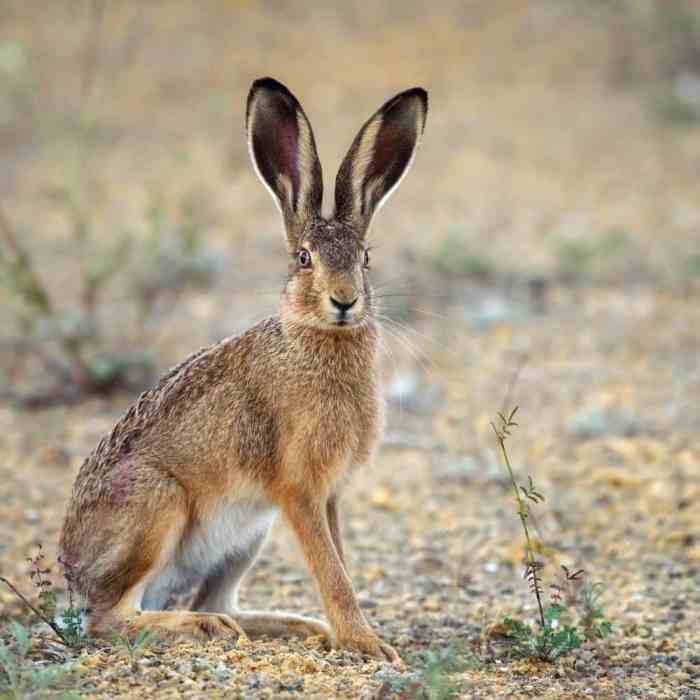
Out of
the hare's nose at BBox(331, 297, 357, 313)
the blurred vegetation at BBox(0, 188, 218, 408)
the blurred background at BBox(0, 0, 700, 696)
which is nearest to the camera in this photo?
the hare's nose at BBox(331, 297, 357, 313)

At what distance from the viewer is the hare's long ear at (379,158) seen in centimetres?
509

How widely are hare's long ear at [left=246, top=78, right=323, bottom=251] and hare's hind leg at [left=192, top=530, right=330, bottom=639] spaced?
53.0 inches

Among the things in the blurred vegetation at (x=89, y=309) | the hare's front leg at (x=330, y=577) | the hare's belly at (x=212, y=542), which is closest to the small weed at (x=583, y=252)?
the blurred vegetation at (x=89, y=309)

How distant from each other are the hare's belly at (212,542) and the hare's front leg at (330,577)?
20 cm

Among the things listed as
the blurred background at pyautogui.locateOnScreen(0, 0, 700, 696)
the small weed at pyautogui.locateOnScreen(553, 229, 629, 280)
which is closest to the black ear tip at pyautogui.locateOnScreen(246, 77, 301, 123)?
the blurred background at pyautogui.locateOnScreen(0, 0, 700, 696)

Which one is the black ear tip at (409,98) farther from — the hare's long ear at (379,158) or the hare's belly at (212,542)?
the hare's belly at (212,542)

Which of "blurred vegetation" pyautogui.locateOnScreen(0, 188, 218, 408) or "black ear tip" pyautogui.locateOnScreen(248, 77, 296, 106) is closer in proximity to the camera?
"black ear tip" pyautogui.locateOnScreen(248, 77, 296, 106)

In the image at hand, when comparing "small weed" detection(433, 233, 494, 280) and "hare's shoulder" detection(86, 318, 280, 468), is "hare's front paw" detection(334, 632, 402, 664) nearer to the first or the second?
"hare's shoulder" detection(86, 318, 280, 468)

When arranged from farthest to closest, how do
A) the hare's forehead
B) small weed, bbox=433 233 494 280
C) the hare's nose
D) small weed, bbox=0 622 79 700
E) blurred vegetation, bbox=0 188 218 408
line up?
small weed, bbox=433 233 494 280 < blurred vegetation, bbox=0 188 218 408 < the hare's forehead < the hare's nose < small weed, bbox=0 622 79 700

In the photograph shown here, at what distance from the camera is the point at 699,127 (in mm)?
14922

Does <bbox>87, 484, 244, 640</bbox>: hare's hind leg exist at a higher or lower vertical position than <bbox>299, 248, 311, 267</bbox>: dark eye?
lower

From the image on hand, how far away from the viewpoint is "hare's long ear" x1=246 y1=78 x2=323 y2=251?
5035 mm

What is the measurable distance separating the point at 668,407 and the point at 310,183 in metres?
4.09

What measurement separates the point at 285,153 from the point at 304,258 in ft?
1.51
